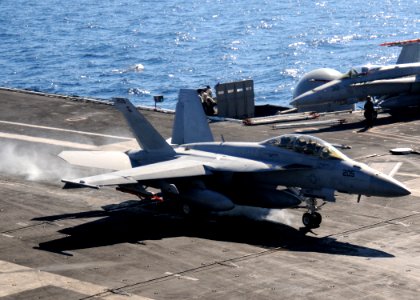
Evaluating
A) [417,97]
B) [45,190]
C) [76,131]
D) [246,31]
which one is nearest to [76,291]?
[45,190]

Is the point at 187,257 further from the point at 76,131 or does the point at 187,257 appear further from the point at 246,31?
the point at 246,31

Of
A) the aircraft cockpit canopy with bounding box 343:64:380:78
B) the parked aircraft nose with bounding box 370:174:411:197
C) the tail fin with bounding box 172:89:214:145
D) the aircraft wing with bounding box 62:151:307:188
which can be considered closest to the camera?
the parked aircraft nose with bounding box 370:174:411:197

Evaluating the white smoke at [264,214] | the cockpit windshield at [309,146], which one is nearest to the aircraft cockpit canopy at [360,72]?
the white smoke at [264,214]

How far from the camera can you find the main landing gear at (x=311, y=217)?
34688 millimetres

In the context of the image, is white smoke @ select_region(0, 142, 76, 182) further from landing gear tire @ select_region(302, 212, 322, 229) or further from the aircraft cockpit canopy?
the aircraft cockpit canopy

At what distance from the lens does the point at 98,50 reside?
142875mm

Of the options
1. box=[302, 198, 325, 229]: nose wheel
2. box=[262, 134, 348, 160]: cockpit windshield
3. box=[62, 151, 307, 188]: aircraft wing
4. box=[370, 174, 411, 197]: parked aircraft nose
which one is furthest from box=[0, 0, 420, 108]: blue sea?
box=[370, 174, 411, 197]: parked aircraft nose

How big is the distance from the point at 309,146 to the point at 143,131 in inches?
301

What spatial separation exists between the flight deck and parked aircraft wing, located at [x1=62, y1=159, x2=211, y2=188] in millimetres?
1969

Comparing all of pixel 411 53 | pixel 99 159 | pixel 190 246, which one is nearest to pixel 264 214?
pixel 190 246

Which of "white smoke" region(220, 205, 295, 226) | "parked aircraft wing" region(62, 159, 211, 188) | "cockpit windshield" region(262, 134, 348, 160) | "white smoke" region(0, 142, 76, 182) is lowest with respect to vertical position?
"white smoke" region(220, 205, 295, 226)

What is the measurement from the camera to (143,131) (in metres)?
39.1

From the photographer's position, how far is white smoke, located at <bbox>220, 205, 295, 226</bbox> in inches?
1428

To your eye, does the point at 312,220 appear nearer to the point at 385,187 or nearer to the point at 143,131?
the point at 385,187
